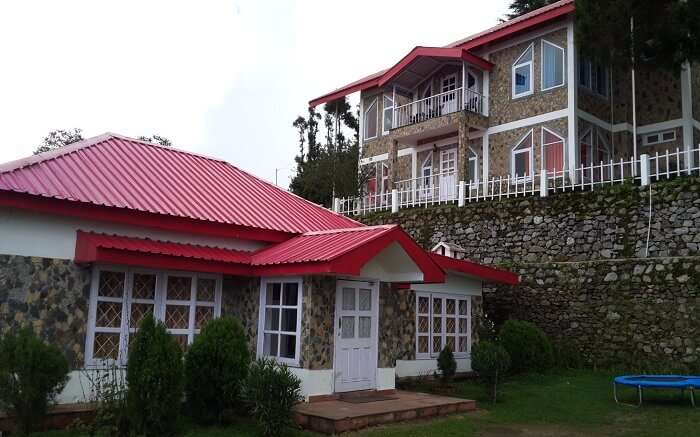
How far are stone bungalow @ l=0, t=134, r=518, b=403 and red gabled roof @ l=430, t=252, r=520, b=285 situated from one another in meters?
1.20

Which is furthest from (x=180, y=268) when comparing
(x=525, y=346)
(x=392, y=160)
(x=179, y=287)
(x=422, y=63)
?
(x=422, y=63)

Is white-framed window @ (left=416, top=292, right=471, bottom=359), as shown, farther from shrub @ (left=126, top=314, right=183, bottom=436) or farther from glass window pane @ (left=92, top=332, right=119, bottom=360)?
shrub @ (left=126, top=314, right=183, bottom=436)

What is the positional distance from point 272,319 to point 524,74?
48.4 ft

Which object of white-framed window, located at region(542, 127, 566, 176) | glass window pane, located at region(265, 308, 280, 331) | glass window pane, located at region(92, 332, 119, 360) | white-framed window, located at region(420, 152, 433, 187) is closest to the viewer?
glass window pane, located at region(92, 332, 119, 360)

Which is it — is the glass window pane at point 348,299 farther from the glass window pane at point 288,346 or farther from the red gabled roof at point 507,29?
the red gabled roof at point 507,29

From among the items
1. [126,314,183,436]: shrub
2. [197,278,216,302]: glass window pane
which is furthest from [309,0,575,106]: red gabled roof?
[126,314,183,436]: shrub

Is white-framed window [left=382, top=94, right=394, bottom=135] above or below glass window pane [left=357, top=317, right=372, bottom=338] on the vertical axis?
above

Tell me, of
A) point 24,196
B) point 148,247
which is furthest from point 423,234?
point 24,196

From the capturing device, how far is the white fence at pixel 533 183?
15.2m

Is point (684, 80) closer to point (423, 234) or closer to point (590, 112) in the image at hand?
point (590, 112)

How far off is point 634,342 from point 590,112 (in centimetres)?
945

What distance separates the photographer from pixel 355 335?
11.1 metres

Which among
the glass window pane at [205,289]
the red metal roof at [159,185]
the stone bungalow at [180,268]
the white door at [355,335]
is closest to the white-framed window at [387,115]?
the red metal roof at [159,185]

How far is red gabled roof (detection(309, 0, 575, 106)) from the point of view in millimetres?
20156
